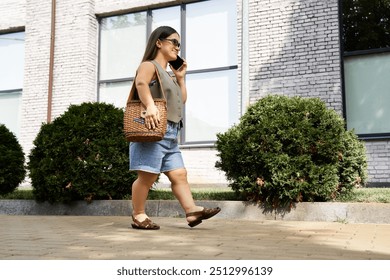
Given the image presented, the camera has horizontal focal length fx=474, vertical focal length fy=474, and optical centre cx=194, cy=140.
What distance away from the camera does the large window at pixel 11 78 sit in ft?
41.5

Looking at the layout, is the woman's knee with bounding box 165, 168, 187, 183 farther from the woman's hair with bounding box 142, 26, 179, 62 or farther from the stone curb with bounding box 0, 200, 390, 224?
the stone curb with bounding box 0, 200, 390, 224

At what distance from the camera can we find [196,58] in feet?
35.5

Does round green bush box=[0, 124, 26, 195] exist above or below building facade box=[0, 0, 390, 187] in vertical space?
below

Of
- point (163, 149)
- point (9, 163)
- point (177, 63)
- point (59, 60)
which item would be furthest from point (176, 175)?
point (59, 60)

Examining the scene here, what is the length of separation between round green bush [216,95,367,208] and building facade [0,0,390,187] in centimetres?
114

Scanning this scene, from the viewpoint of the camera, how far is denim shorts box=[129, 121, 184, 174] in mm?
4391

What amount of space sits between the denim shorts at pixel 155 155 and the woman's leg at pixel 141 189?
0.11 m

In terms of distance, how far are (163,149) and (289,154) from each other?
196 centimetres

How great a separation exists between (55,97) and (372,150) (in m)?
7.50

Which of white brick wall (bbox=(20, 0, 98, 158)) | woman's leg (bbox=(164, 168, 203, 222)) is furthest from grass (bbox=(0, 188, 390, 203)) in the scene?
white brick wall (bbox=(20, 0, 98, 158))

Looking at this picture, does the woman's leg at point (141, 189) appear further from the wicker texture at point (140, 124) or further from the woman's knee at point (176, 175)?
the wicker texture at point (140, 124)

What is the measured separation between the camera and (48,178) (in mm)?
6586

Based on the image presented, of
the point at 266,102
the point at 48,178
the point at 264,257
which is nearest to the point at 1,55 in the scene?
the point at 48,178

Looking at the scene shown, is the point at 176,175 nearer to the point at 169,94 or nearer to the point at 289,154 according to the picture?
the point at 169,94
